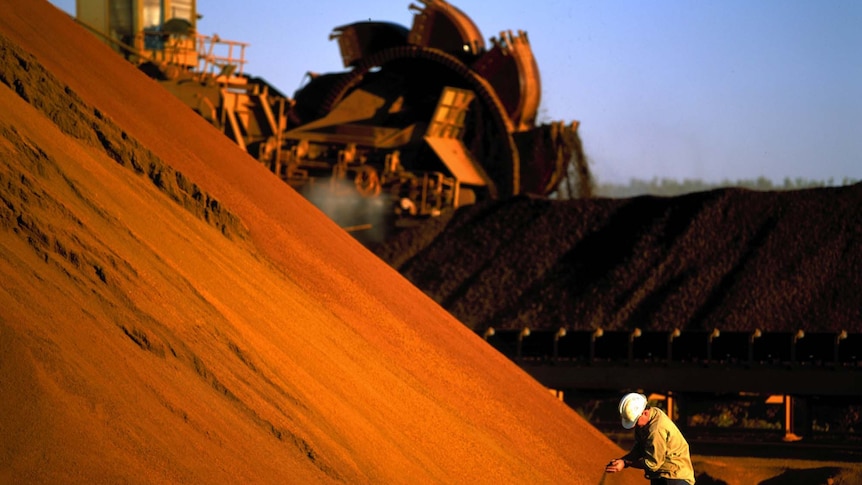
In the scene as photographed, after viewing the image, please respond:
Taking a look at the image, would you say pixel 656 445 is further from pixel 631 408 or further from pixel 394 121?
pixel 394 121

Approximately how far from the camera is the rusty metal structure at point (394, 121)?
2936 cm

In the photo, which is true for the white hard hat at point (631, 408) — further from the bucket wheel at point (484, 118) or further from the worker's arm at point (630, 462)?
the bucket wheel at point (484, 118)

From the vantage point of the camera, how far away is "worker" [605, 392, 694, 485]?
24.1ft

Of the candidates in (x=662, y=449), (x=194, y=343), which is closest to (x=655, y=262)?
(x=662, y=449)

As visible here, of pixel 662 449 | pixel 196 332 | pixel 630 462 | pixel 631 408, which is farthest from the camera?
pixel 630 462

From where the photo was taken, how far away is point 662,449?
290 inches

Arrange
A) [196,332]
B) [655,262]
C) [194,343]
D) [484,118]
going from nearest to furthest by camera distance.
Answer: [194,343] → [196,332] → [655,262] → [484,118]

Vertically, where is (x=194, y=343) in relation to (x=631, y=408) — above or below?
above

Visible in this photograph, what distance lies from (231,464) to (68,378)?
83 cm

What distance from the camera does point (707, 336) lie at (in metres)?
17.5

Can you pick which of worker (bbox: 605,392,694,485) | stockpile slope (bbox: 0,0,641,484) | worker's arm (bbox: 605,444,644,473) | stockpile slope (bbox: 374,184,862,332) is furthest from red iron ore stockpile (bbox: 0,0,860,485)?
stockpile slope (bbox: 374,184,862,332)

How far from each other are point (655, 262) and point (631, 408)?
15981 millimetres

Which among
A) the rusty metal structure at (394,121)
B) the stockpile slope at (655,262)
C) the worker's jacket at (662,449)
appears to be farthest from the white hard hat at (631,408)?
the rusty metal structure at (394,121)

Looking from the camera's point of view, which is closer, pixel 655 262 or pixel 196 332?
pixel 196 332
